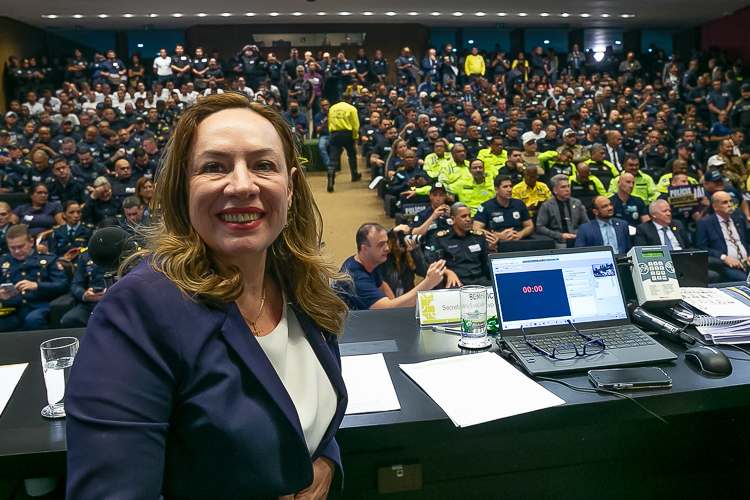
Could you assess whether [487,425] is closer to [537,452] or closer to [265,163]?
[537,452]

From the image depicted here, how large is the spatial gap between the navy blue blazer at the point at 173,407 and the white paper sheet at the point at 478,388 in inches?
18.9

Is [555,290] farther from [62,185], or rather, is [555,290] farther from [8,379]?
[62,185]

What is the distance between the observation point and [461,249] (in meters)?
4.82

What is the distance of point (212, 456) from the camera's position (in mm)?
767

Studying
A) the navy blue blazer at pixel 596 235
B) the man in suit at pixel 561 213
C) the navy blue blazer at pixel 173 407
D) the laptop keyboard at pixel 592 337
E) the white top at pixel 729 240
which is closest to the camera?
the navy blue blazer at pixel 173 407

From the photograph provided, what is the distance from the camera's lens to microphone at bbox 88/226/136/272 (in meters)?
1.25

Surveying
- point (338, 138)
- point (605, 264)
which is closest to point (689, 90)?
point (338, 138)

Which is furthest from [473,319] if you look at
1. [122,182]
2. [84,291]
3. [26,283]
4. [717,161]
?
[717,161]

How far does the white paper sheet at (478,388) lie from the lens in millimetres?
1220

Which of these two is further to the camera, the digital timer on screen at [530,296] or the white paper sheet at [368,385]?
the digital timer on screen at [530,296]

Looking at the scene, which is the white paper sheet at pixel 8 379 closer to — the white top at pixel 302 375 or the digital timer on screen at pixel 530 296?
the white top at pixel 302 375

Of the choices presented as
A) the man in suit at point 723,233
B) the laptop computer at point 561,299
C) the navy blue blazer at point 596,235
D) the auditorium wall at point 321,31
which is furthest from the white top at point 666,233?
the auditorium wall at point 321,31

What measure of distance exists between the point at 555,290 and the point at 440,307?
0.38 metres

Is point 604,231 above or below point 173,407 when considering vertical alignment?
below
